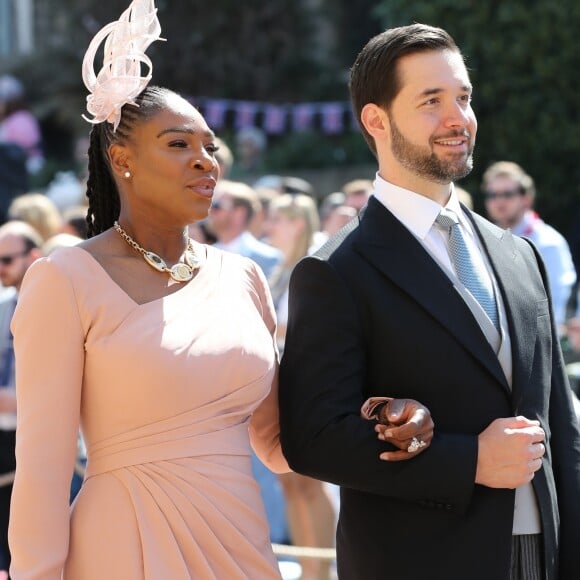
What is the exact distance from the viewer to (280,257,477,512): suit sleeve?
312 cm

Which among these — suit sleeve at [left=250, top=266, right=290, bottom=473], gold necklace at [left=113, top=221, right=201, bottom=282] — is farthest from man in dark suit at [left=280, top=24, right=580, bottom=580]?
gold necklace at [left=113, top=221, right=201, bottom=282]

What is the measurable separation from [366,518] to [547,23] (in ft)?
31.0

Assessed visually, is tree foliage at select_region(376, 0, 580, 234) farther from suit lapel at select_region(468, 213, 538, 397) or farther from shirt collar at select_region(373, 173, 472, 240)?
shirt collar at select_region(373, 173, 472, 240)

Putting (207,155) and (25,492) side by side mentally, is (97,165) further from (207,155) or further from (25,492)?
(25,492)

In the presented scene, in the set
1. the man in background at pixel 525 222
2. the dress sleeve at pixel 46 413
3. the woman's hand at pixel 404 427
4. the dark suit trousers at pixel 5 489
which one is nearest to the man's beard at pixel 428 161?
the woman's hand at pixel 404 427

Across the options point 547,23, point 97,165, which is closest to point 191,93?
point 547,23

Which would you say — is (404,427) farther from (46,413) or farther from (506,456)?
(46,413)

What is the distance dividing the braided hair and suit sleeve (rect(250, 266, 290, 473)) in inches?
18.0

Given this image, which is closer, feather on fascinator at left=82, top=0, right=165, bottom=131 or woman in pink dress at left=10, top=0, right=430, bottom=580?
woman in pink dress at left=10, top=0, right=430, bottom=580

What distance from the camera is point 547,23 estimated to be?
11.9 meters

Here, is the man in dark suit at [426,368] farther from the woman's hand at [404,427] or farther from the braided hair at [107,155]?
the braided hair at [107,155]

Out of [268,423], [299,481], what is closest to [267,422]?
[268,423]

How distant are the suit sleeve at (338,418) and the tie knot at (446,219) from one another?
350mm

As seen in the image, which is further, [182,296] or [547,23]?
[547,23]
